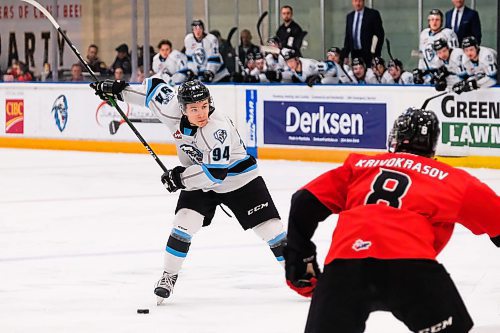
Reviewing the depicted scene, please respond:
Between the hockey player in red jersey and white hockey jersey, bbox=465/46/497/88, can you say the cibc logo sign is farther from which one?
the hockey player in red jersey

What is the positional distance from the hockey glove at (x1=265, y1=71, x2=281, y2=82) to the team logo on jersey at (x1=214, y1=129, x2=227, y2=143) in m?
8.09

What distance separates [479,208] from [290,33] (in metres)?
11.0

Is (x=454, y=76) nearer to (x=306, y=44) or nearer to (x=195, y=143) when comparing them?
(x=306, y=44)

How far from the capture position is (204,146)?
227 inches

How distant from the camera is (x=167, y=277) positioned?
233 inches

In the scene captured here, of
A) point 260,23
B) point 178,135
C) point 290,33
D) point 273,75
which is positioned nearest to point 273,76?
point 273,75

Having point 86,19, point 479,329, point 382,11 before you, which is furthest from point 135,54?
point 479,329

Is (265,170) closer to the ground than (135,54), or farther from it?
closer to the ground

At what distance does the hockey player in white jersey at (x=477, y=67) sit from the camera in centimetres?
1183

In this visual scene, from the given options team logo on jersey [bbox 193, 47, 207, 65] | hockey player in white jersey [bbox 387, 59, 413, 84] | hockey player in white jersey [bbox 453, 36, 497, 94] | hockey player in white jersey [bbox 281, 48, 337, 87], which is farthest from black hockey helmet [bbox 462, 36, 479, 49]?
team logo on jersey [bbox 193, 47, 207, 65]

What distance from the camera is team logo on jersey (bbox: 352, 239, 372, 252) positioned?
3163 mm

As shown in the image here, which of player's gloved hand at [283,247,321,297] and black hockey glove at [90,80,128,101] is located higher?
black hockey glove at [90,80,128,101]

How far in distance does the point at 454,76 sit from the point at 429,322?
936cm

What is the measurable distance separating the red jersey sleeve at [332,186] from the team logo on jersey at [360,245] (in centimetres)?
17
